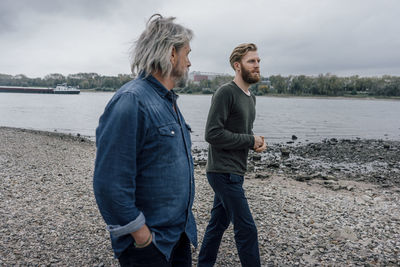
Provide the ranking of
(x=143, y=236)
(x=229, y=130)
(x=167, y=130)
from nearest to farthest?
(x=143, y=236) < (x=167, y=130) < (x=229, y=130)

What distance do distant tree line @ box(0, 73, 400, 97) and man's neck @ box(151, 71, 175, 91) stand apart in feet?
412

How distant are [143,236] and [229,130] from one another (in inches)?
78.2

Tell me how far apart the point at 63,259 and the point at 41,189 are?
4.16 m

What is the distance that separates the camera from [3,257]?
14.8 ft

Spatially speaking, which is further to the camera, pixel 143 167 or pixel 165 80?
pixel 165 80

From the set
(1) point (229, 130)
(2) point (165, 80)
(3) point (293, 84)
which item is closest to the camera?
(2) point (165, 80)

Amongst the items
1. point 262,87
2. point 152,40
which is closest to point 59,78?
point 262,87

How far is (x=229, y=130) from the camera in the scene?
11.8 ft

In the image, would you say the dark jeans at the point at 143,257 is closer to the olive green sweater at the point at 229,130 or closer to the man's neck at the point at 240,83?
the olive green sweater at the point at 229,130

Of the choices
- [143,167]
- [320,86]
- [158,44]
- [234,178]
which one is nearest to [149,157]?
[143,167]

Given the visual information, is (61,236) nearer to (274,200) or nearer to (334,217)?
(274,200)

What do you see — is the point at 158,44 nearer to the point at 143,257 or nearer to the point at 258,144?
the point at 143,257

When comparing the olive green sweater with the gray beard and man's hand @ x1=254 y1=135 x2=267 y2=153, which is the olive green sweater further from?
the gray beard

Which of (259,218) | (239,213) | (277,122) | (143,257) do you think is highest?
(143,257)
